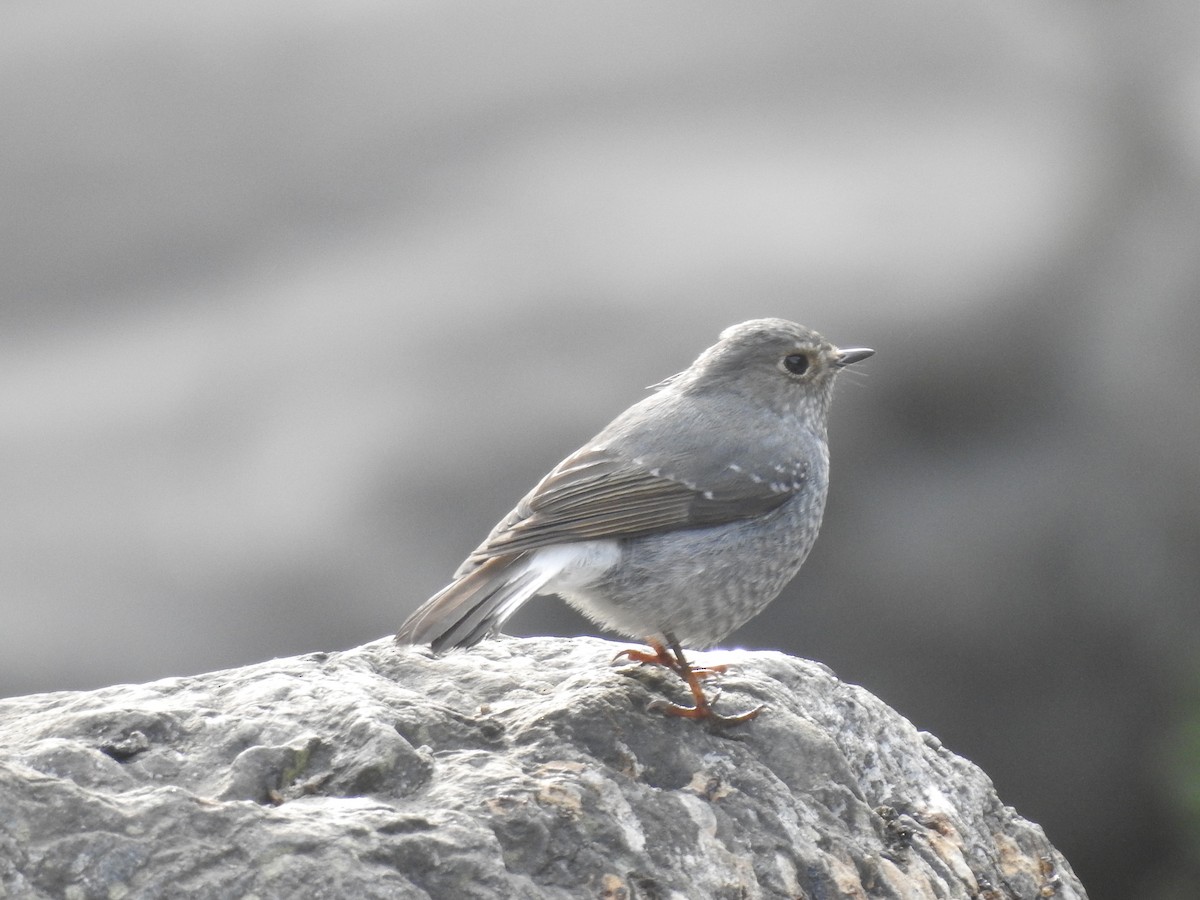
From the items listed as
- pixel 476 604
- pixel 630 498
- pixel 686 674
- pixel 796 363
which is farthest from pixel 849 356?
pixel 476 604

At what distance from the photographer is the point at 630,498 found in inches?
205

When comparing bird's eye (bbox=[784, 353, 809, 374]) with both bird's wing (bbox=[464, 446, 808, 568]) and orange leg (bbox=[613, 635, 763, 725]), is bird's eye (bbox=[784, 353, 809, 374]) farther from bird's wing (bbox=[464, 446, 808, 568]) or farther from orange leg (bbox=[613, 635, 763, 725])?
orange leg (bbox=[613, 635, 763, 725])

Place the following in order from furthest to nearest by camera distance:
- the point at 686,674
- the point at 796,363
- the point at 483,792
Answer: the point at 796,363, the point at 686,674, the point at 483,792

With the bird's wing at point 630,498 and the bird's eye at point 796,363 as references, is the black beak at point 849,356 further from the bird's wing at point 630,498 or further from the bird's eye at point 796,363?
the bird's wing at point 630,498

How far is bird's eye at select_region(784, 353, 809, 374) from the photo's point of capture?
6.04m

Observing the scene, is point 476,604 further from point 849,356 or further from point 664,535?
point 849,356

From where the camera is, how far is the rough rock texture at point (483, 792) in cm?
322

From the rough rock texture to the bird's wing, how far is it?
1.66 ft

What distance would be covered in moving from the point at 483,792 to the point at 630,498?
1726 millimetres

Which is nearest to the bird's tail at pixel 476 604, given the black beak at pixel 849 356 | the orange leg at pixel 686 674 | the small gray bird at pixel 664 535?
the small gray bird at pixel 664 535

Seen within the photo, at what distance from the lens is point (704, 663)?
5.27 metres

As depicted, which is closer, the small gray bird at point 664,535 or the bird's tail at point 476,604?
the bird's tail at point 476,604

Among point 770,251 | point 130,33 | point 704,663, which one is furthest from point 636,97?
point 704,663

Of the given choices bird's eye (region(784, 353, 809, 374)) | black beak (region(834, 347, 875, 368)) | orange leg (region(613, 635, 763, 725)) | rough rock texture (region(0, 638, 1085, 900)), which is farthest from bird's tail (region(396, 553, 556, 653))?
black beak (region(834, 347, 875, 368))
